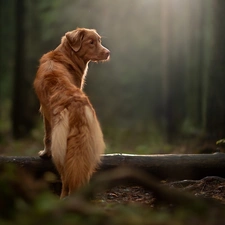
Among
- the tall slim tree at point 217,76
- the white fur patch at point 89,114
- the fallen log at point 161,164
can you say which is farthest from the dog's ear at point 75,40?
the tall slim tree at point 217,76

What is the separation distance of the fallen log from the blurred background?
2.91 meters

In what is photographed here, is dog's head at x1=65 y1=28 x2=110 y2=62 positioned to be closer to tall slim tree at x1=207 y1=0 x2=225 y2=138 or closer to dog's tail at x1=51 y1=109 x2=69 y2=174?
dog's tail at x1=51 y1=109 x2=69 y2=174

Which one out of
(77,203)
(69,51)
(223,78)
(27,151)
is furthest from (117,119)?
(77,203)

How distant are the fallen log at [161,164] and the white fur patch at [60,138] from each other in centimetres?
120

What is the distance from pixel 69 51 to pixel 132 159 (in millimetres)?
1814

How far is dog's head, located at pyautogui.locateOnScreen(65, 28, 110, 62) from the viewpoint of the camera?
7.38m

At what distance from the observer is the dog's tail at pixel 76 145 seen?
5254 millimetres

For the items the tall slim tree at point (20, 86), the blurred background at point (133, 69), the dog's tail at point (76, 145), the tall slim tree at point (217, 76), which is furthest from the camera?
the tall slim tree at point (20, 86)

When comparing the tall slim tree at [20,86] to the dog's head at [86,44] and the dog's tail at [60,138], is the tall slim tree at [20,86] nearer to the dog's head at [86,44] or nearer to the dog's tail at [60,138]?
the dog's head at [86,44]

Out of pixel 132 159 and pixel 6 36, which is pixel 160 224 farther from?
pixel 6 36

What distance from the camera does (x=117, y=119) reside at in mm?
24547

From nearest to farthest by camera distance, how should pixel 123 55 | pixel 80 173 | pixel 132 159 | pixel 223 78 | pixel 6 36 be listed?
1. pixel 80 173
2. pixel 132 159
3. pixel 223 78
4. pixel 6 36
5. pixel 123 55

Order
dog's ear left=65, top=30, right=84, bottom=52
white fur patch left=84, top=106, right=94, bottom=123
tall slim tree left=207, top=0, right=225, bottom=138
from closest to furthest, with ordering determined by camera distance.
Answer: white fur patch left=84, top=106, right=94, bottom=123 → dog's ear left=65, top=30, right=84, bottom=52 → tall slim tree left=207, top=0, right=225, bottom=138

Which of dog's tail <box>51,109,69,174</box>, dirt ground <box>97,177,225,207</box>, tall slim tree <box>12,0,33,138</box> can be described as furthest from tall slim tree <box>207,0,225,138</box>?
tall slim tree <box>12,0,33,138</box>
